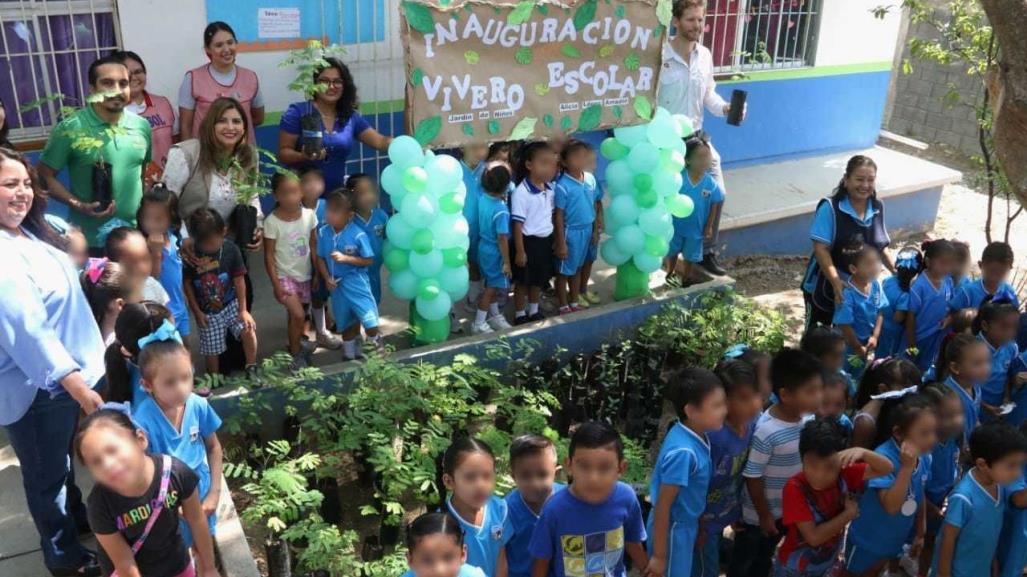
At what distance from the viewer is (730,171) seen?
28.6 feet

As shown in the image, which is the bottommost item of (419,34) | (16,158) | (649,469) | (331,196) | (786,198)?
(649,469)

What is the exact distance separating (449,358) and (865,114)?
6167 mm

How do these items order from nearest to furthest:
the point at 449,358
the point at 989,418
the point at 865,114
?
the point at 989,418 < the point at 449,358 < the point at 865,114

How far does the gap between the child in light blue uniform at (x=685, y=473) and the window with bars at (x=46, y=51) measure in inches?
169

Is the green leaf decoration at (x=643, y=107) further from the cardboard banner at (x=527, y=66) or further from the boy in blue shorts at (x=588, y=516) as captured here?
the boy in blue shorts at (x=588, y=516)

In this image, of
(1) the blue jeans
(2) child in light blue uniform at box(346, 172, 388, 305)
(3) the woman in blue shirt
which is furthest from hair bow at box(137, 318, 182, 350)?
(2) child in light blue uniform at box(346, 172, 388, 305)

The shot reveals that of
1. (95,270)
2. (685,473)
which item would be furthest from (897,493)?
(95,270)

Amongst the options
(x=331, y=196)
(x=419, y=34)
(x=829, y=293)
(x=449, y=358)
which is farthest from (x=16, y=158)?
(x=829, y=293)

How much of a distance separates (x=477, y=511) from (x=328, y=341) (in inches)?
101

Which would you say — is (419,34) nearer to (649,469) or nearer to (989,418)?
(649,469)

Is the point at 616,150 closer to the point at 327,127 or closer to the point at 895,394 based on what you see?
the point at 327,127

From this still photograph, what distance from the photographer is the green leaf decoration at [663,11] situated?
5.68 metres

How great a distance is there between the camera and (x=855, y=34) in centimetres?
A: 919

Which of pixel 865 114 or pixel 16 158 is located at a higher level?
pixel 16 158
